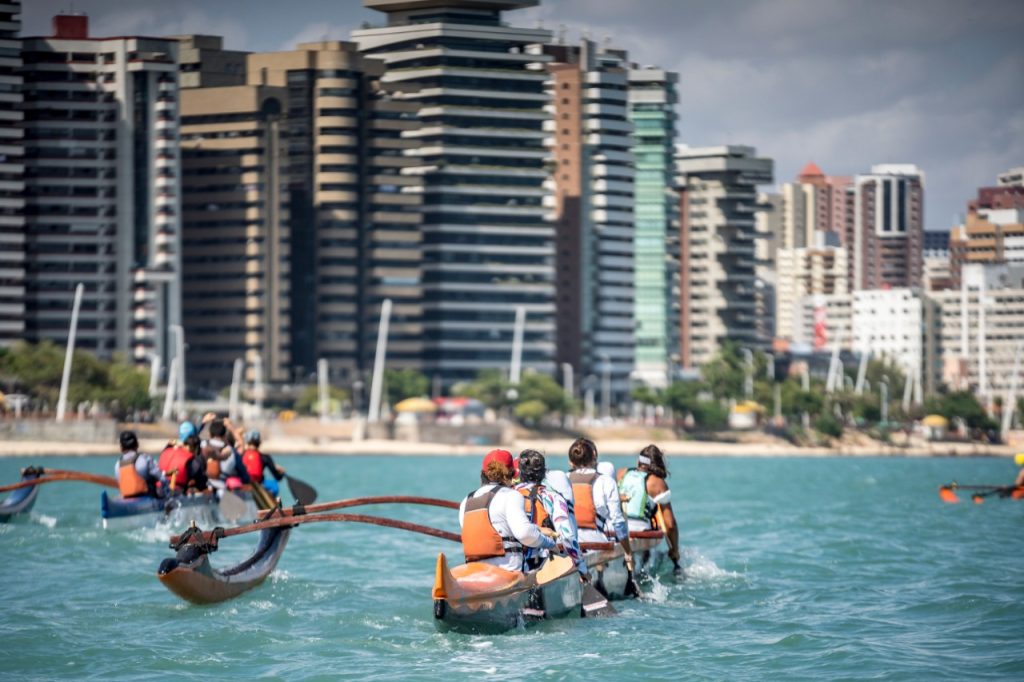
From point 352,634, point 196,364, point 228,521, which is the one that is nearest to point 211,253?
point 196,364

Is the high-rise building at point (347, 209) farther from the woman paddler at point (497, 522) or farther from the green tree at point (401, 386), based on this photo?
the woman paddler at point (497, 522)

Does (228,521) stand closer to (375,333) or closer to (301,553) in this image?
(301,553)

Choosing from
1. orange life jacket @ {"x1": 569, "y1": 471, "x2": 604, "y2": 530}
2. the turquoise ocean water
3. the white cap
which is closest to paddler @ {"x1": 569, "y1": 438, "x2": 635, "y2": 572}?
orange life jacket @ {"x1": 569, "y1": 471, "x2": 604, "y2": 530}

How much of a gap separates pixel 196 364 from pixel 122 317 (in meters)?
12.3

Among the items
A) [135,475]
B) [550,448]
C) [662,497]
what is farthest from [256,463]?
[550,448]

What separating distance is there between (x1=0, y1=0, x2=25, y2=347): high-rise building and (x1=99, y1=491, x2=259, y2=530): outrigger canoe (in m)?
141

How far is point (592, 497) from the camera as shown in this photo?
78.2 feet

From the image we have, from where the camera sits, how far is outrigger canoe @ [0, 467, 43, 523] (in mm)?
37844

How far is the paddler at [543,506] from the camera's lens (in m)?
21.0

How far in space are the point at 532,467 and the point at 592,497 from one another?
3.06 metres

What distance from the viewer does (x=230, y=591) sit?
80.5ft

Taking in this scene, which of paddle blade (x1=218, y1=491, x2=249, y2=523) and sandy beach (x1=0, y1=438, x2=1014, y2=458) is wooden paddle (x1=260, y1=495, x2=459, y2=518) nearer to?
paddle blade (x1=218, y1=491, x2=249, y2=523)

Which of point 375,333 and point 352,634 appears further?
point 375,333

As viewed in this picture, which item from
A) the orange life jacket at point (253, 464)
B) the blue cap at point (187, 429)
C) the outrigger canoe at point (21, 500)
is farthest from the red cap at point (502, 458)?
the outrigger canoe at point (21, 500)
